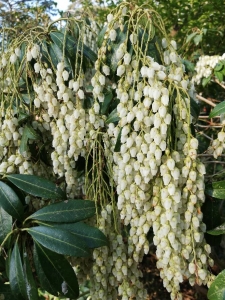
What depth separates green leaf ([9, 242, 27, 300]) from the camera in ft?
4.33

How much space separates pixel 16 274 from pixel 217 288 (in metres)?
0.68

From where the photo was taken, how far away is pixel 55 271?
1367 millimetres

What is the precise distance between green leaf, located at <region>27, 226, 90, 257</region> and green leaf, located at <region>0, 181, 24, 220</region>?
106mm

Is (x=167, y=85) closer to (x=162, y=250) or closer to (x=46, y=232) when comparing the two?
(x=162, y=250)

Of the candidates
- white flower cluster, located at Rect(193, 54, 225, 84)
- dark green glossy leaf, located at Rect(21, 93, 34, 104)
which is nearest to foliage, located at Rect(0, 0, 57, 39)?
white flower cluster, located at Rect(193, 54, 225, 84)

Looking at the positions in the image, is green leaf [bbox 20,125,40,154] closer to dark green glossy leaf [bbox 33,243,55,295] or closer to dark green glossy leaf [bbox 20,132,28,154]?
dark green glossy leaf [bbox 20,132,28,154]

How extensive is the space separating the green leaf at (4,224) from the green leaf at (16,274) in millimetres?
91

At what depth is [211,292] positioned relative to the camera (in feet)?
4.03

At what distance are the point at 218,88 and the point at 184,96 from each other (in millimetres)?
2932

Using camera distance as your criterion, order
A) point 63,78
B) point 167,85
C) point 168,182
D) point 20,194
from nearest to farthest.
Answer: point 168,182 → point 167,85 → point 63,78 → point 20,194

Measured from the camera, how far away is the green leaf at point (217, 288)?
1210 millimetres

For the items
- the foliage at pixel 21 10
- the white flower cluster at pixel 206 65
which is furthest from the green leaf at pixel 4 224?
the foliage at pixel 21 10

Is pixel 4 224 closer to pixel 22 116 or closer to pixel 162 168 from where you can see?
pixel 22 116

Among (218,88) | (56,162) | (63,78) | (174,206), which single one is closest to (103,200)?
(56,162)
